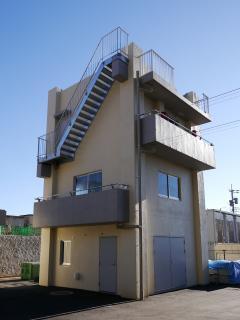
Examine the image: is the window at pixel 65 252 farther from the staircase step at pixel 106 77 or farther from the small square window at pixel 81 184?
the staircase step at pixel 106 77

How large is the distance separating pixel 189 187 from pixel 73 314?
10.6m

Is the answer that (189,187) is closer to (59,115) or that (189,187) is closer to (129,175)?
(129,175)

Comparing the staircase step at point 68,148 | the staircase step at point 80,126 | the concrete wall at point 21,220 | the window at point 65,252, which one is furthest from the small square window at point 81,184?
the concrete wall at point 21,220

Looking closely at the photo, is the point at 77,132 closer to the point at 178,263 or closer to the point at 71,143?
the point at 71,143

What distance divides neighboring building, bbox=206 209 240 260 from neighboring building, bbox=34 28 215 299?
845 cm

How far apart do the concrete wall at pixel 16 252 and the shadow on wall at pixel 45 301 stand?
18.7 feet

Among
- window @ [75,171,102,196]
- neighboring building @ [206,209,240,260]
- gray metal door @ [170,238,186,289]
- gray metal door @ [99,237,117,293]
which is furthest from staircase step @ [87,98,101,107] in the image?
neighboring building @ [206,209,240,260]

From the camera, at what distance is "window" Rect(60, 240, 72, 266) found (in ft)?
59.1

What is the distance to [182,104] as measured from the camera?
18141 mm

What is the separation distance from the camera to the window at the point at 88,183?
1703cm

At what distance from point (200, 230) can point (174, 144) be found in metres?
5.55

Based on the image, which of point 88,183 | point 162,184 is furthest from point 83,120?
point 162,184

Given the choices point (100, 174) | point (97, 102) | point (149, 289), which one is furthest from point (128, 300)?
point (97, 102)

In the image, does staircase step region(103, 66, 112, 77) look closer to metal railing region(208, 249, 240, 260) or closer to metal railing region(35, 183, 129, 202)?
metal railing region(35, 183, 129, 202)
